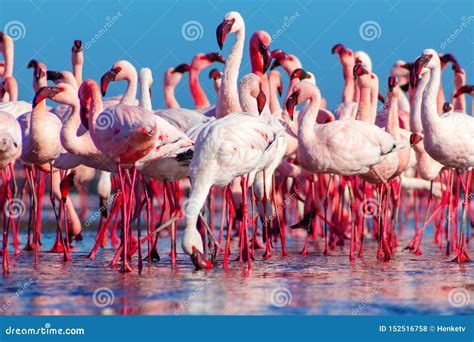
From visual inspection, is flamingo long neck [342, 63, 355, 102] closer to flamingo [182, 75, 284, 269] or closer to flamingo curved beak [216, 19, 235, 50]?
flamingo curved beak [216, 19, 235, 50]

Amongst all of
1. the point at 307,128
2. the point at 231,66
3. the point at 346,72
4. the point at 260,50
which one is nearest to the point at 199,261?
the point at 307,128

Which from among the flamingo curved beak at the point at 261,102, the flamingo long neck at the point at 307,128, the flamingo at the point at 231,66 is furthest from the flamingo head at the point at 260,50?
the flamingo curved beak at the point at 261,102

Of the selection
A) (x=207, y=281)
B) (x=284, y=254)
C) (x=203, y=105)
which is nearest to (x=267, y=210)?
(x=284, y=254)

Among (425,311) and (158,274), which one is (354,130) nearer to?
(158,274)
